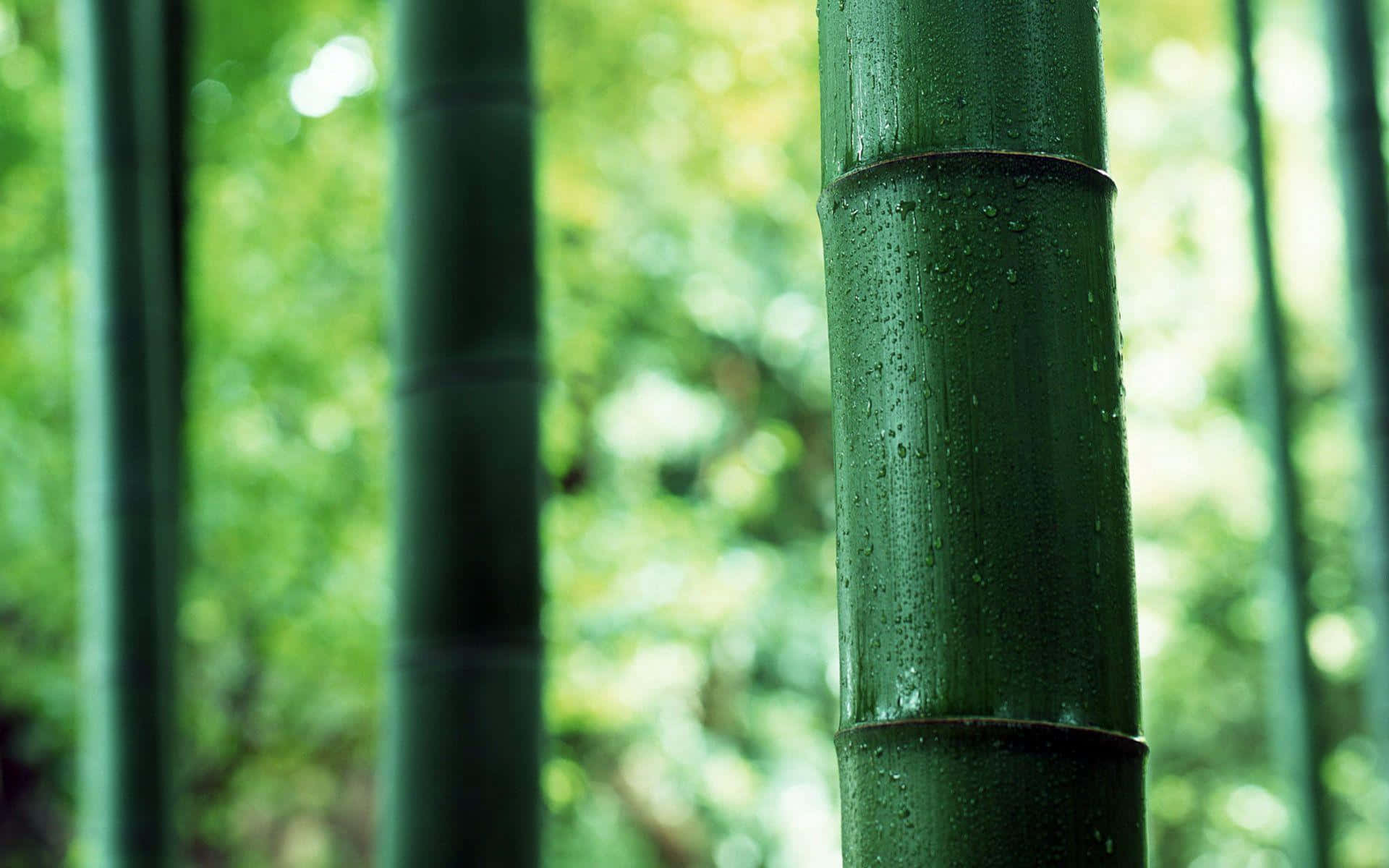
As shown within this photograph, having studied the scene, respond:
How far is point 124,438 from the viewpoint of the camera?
357 centimetres

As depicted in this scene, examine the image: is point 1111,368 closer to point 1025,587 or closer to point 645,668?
point 1025,587

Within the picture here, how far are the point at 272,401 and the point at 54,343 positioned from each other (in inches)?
31.7

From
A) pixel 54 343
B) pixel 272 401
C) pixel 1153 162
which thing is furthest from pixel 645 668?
pixel 1153 162

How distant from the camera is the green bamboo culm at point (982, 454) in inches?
34.0

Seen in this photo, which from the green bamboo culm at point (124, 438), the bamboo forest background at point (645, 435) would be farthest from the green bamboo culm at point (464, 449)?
the bamboo forest background at point (645, 435)

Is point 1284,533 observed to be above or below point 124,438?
below

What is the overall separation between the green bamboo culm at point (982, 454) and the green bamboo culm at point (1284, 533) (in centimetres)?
414

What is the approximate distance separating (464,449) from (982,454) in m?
1.59

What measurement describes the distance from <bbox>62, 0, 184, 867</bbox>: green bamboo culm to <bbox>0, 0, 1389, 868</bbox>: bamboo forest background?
1.02m

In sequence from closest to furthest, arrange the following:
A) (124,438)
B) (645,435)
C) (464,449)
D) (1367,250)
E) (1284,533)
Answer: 1. (464,449)
2. (124,438)
3. (1367,250)
4. (1284,533)
5. (645,435)

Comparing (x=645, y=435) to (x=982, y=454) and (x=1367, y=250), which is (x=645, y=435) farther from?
(x=982, y=454)

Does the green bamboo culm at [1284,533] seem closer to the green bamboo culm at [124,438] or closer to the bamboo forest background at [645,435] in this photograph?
the bamboo forest background at [645,435]

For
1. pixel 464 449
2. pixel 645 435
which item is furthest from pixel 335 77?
pixel 464 449

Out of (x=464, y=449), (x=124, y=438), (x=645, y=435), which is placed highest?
(x=645, y=435)
